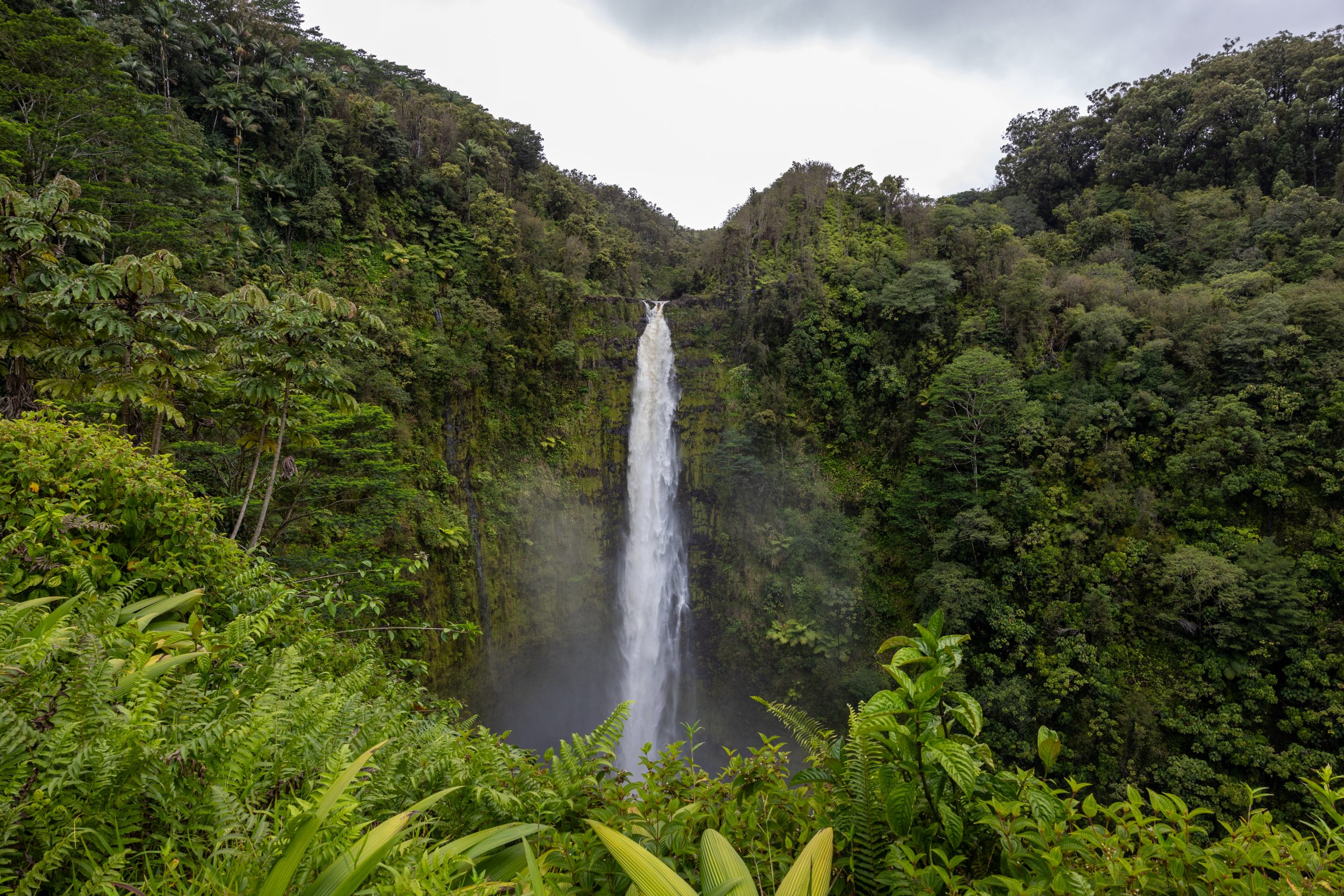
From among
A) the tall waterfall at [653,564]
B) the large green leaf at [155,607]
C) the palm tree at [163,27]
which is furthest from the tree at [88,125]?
the tall waterfall at [653,564]

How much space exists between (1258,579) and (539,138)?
24237mm

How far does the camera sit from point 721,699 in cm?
1439

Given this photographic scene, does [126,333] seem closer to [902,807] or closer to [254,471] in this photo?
[254,471]

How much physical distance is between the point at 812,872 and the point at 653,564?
14.5 metres

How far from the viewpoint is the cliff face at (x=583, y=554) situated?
13461mm

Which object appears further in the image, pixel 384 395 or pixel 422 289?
pixel 422 289

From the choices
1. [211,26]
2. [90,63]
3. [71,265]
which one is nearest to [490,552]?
[71,265]

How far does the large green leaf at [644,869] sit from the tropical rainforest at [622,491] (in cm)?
1

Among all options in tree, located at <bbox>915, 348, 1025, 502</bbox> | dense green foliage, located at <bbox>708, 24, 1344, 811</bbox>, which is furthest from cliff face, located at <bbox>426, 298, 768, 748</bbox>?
tree, located at <bbox>915, 348, 1025, 502</bbox>

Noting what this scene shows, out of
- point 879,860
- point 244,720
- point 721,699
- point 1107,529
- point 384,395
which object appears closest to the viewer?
point 879,860

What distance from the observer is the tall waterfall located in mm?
14523

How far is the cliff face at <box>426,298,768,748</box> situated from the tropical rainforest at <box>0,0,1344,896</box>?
0.14 meters

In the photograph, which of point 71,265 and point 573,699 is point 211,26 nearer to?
point 71,265

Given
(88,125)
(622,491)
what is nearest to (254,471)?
(88,125)
